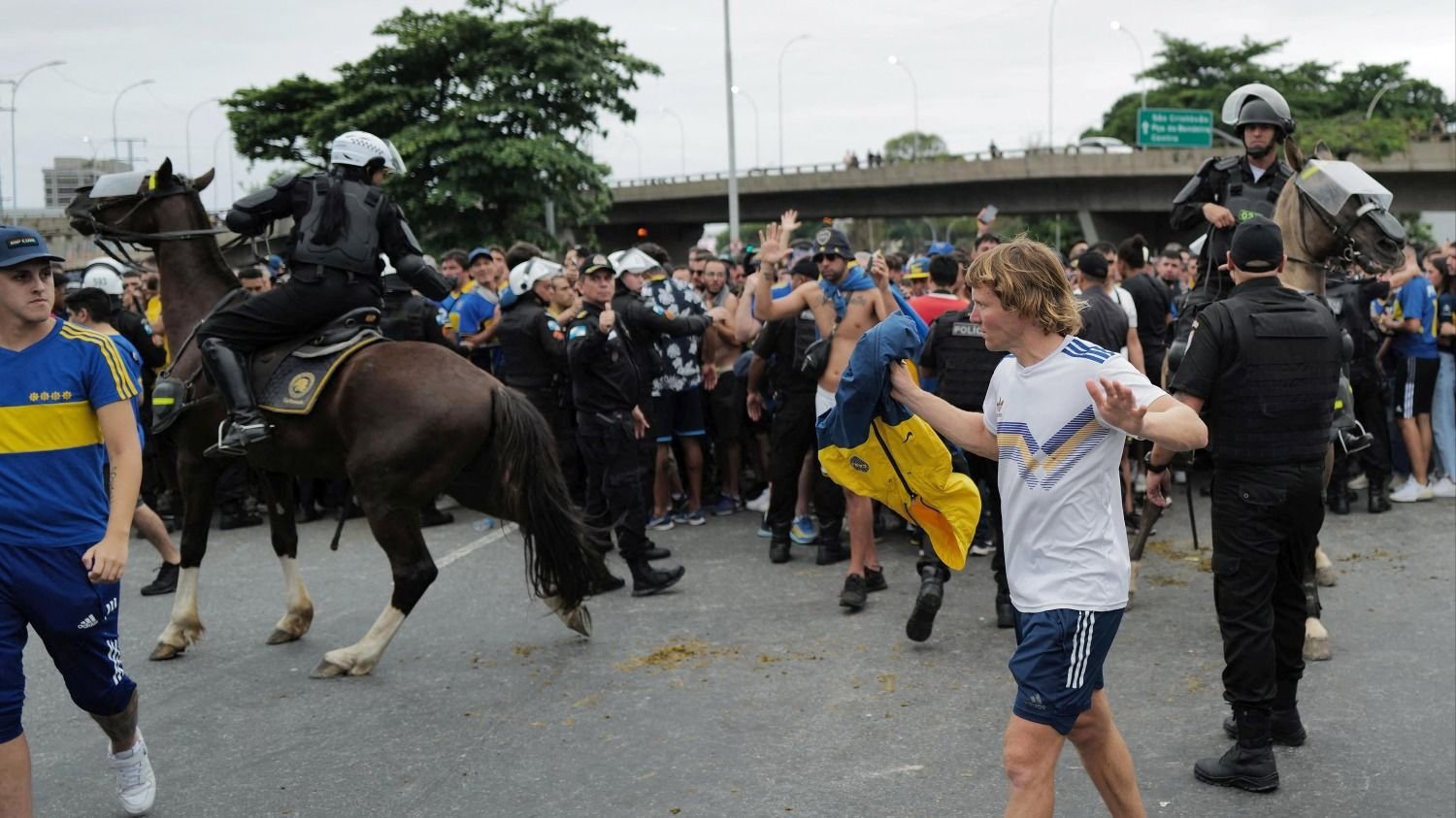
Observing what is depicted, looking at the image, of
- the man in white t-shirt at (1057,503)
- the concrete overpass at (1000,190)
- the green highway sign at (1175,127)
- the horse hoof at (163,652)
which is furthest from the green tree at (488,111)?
the man in white t-shirt at (1057,503)

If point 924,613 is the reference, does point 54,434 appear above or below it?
above

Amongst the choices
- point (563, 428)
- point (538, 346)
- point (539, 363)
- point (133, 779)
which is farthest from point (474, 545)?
point (133, 779)

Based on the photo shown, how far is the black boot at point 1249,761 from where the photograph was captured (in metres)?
4.88

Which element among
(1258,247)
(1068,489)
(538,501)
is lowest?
(538,501)

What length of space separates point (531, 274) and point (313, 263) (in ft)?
10.8

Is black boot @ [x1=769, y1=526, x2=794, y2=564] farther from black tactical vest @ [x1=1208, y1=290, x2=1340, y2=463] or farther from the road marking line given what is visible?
black tactical vest @ [x1=1208, y1=290, x2=1340, y2=463]

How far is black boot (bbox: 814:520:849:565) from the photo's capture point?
9.12 m

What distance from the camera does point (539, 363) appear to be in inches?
412

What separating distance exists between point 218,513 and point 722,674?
24.1ft

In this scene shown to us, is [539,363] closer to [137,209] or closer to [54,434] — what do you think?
[137,209]

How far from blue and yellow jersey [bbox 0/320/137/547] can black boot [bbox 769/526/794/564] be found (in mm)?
5431

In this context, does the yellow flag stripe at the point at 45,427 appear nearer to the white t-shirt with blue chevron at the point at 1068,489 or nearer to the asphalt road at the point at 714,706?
the asphalt road at the point at 714,706

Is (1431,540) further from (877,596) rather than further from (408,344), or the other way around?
(408,344)

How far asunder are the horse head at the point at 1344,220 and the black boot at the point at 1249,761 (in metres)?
2.42
